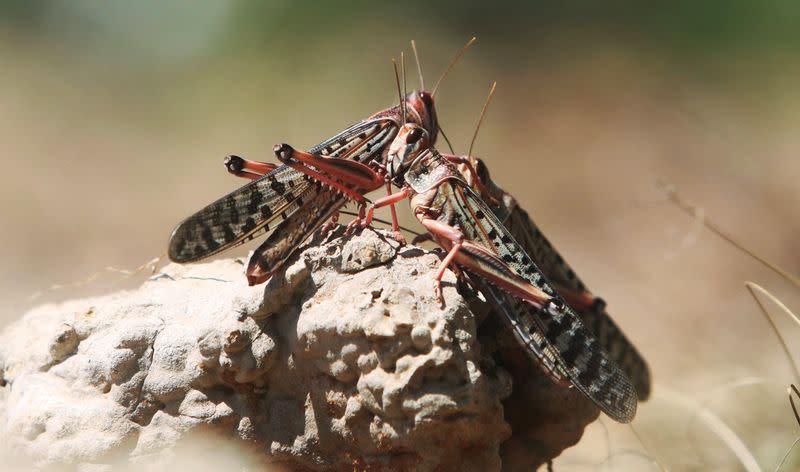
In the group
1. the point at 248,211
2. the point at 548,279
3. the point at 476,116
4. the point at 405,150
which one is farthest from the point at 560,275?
the point at 476,116

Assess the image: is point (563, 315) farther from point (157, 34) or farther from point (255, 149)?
point (157, 34)

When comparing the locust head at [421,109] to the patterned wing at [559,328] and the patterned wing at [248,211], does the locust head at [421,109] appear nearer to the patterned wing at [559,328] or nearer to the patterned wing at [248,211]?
the patterned wing at [248,211]

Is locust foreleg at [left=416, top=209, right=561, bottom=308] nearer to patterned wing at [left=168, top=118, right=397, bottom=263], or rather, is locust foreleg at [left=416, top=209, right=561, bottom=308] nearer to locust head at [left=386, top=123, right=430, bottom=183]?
locust head at [left=386, top=123, right=430, bottom=183]

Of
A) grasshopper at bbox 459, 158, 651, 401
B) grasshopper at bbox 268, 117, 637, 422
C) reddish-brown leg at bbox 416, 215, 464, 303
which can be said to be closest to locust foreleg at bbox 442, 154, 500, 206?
grasshopper at bbox 459, 158, 651, 401

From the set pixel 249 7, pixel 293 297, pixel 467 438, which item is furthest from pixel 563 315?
pixel 249 7

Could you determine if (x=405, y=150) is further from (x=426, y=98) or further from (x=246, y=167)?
(x=246, y=167)

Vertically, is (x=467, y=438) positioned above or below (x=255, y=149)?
below

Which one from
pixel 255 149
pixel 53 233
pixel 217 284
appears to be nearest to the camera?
pixel 217 284
